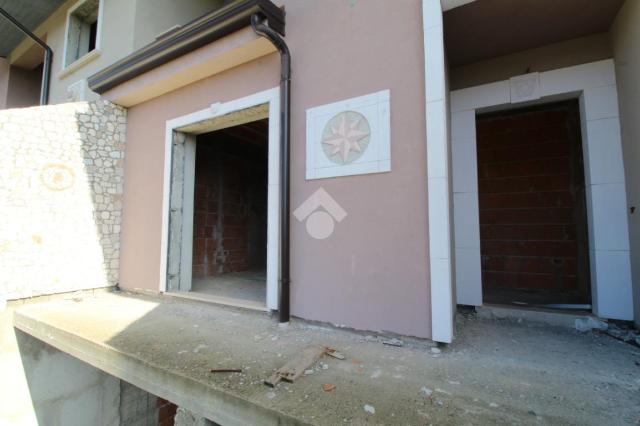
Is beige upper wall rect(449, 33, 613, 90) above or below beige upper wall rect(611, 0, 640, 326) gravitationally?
above

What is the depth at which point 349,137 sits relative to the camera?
2730mm

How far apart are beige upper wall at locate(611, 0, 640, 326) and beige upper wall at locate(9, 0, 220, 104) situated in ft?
20.7

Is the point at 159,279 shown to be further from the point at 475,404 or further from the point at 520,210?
the point at 520,210

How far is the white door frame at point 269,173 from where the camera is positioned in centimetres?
307

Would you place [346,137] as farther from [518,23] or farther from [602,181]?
[602,181]

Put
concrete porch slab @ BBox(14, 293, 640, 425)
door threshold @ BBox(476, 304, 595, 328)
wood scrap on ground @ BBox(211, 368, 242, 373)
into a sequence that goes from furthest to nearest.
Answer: door threshold @ BBox(476, 304, 595, 328)
wood scrap on ground @ BBox(211, 368, 242, 373)
concrete porch slab @ BBox(14, 293, 640, 425)

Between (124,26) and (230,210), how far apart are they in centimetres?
373

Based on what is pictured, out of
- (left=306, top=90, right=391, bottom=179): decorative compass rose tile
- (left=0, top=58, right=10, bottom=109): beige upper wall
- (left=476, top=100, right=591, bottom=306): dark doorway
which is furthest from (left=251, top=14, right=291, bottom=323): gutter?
(left=0, top=58, right=10, bottom=109): beige upper wall

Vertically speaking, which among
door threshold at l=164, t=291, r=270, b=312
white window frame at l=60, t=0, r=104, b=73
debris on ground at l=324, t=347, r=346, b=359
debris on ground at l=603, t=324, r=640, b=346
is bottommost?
debris on ground at l=324, t=347, r=346, b=359

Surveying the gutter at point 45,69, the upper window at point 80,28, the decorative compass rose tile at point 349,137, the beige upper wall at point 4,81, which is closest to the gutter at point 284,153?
the decorative compass rose tile at point 349,137

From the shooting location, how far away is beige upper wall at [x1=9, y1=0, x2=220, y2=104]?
4.96 meters

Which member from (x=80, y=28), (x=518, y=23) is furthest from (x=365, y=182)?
(x=80, y=28)

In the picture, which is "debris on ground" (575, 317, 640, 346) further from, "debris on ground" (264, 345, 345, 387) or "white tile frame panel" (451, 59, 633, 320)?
"debris on ground" (264, 345, 345, 387)

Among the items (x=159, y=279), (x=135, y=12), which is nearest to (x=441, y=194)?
(x=159, y=279)
